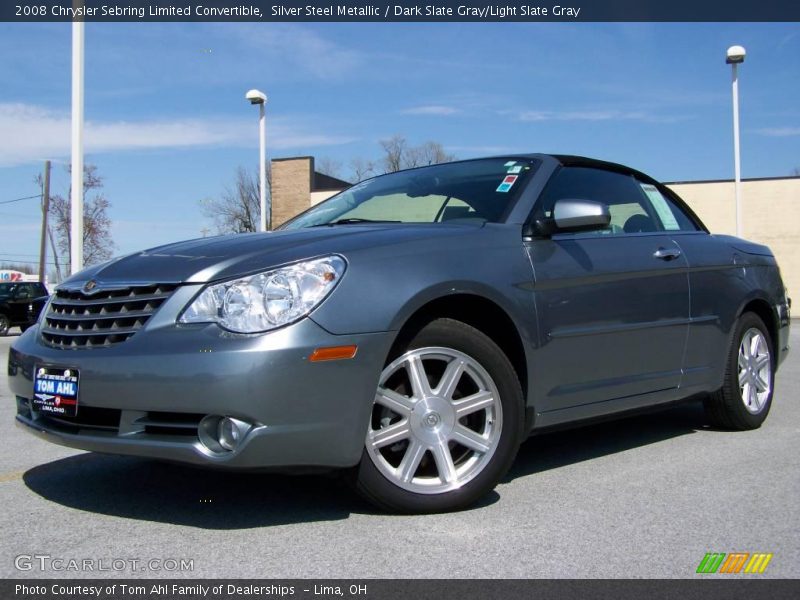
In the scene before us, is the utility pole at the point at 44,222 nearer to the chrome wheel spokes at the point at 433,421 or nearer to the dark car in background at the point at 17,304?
the dark car in background at the point at 17,304

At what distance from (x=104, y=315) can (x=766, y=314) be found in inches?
169

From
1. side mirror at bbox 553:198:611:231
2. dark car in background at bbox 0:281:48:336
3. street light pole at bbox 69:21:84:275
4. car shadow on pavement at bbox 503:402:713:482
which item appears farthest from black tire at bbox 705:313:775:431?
dark car in background at bbox 0:281:48:336

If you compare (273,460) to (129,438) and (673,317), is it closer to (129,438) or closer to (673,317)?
(129,438)

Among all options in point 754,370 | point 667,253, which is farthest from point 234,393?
point 754,370

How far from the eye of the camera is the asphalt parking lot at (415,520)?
2789 mm

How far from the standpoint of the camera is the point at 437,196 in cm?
438

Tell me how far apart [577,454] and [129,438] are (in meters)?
2.55

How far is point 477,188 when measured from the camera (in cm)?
428

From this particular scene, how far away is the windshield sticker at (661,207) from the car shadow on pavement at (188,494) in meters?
2.54

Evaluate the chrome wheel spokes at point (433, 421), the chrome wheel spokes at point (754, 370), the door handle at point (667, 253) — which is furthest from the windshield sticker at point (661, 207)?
the chrome wheel spokes at point (433, 421)

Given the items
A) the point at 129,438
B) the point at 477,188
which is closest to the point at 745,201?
the point at 477,188

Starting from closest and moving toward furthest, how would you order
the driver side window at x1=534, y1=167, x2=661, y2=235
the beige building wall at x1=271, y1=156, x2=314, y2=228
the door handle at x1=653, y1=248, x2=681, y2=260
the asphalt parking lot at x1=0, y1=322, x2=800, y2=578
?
the asphalt parking lot at x1=0, y1=322, x2=800, y2=578 < the driver side window at x1=534, y1=167, x2=661, y2=235 < the door handle at x1=653, y1=248, x2=681, y2=260 < the beige building wall at x1=271, y1=156, x2=314, y2=228

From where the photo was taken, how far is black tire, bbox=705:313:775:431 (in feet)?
16.7

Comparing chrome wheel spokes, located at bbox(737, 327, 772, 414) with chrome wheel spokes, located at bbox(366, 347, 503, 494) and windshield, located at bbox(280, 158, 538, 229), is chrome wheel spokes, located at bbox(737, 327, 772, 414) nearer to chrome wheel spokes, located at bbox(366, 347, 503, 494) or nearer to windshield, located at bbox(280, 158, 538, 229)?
windshield, located at bbox(280, 158, 538, 229)
